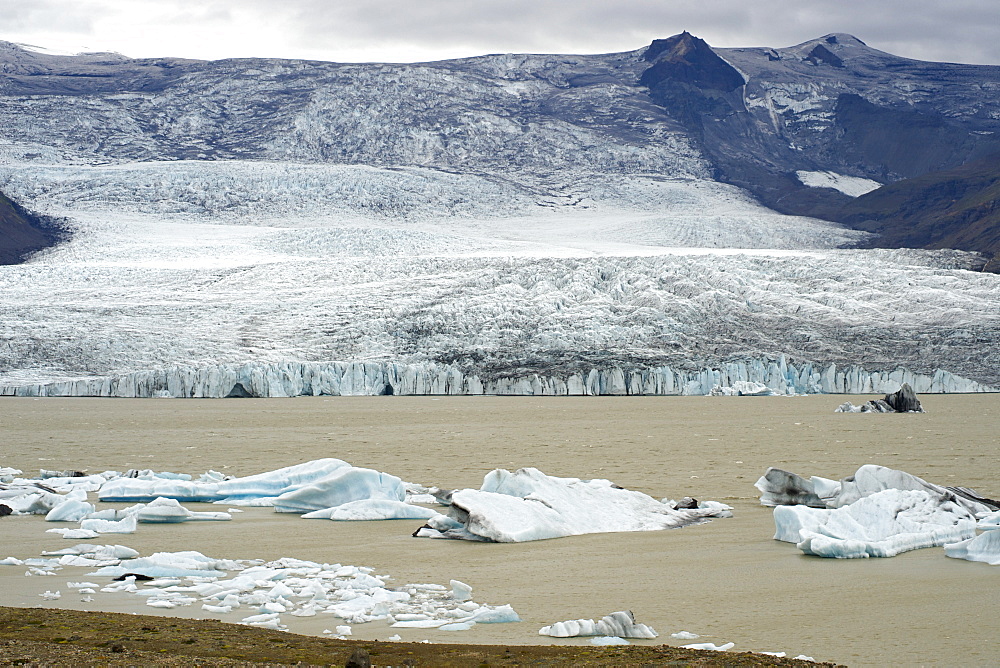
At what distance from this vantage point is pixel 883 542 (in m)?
5.12

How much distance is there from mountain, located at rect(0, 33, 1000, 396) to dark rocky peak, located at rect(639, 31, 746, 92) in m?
0.25

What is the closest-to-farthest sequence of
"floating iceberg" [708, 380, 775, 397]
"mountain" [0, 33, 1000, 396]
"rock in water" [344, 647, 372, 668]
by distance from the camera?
1. "rock in water" [344, 647, 372, 668]
2. "floating iceberg" [708, 380, 775, 397]
3. "mountain" [0, 33, 1000, 396]

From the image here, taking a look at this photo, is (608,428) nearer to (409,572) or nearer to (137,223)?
(409,572)

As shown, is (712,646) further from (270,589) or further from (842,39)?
(842,39)

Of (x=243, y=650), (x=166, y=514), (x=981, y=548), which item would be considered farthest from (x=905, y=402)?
(x=243, y=650)

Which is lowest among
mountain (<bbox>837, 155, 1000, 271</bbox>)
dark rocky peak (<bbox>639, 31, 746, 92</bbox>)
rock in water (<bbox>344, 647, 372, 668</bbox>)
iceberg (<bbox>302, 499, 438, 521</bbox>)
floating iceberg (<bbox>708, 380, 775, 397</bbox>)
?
floating iceberg (<bbox>708, 380, 775, 397</bbox>)

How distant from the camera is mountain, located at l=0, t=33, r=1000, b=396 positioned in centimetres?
2584

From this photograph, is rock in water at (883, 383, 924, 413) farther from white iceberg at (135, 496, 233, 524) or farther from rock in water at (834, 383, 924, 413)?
white iceberg at (135, 496, 233, 524)

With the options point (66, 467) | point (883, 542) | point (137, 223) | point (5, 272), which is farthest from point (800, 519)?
point (137, 223)

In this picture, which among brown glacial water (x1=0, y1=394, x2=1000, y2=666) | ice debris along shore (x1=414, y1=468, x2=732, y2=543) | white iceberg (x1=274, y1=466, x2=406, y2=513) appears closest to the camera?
brown glacial water (x1=0, y1=394, x2=1000, y2=666)

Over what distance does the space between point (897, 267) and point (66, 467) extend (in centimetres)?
2704

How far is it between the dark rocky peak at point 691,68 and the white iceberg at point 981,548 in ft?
260

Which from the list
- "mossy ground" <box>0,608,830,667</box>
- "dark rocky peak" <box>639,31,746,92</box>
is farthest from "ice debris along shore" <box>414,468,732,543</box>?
"dark rocky peak" <box>639,31,746,92</box>

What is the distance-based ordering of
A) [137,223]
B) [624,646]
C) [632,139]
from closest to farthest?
1. [624,646]
2. [137,223]
3. [632,139]
